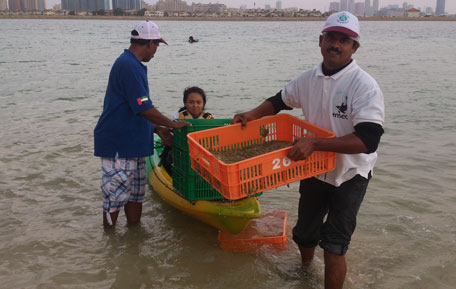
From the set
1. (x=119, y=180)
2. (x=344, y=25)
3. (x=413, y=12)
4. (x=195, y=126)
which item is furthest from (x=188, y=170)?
(x=413, y=12)

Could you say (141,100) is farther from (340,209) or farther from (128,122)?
(340,209)

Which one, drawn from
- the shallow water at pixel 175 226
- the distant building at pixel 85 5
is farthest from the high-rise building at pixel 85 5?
the shallow water at pixel 175 226

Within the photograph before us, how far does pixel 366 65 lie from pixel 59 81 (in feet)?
51.4

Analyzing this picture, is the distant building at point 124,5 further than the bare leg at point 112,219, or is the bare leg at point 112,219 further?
the distant building at point 124,5

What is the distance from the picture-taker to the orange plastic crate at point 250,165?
3.04m

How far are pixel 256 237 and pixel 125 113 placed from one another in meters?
1.99

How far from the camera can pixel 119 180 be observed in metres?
4.77

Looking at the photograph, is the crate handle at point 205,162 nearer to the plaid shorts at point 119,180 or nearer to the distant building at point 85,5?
the plaid shorts at point 119,180

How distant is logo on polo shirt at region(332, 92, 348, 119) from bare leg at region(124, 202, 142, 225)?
289 cm

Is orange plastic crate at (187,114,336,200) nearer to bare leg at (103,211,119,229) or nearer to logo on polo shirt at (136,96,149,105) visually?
logo on polo shirt at (136,96,149,105)

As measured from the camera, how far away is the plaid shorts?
4.73 meters

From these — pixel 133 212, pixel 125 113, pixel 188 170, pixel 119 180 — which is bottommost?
pixel 133 212

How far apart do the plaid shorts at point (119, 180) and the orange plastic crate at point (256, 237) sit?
3.74 feet

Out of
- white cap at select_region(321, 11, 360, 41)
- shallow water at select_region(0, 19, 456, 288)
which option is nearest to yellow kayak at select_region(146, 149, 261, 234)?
shallow water at select_region(0, 19, 456, 288)
